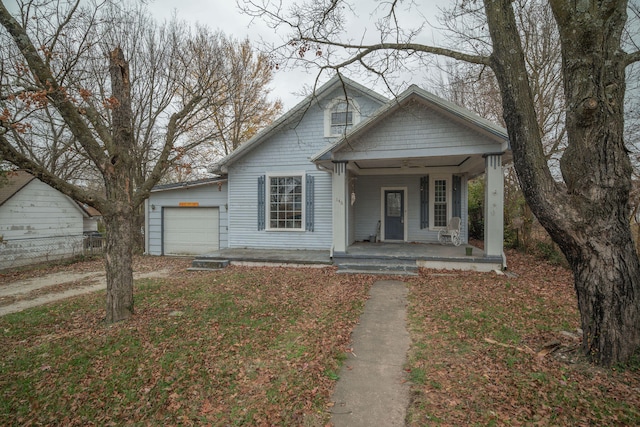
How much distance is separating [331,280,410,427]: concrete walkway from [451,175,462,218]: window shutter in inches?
255

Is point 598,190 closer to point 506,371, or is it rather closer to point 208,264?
point 506,371

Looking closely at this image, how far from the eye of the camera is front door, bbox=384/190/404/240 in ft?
36.7

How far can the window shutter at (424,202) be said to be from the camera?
1080 cm

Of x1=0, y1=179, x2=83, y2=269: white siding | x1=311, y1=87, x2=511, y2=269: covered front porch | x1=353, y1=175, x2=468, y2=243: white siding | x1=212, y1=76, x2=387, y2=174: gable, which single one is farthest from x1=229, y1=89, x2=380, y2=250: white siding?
x1=0, y1=179, x2=83, y2=269: white siding

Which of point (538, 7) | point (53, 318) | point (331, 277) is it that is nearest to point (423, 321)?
point (331, 277)

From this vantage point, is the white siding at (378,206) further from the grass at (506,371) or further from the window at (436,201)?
the grass at (506,371)

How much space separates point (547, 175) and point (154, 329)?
5393mm

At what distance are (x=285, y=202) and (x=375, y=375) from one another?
8.00 m

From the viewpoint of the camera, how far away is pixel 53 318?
523cm

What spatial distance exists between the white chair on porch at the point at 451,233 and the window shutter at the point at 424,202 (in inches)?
25.2

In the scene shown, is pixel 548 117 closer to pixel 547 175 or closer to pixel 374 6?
pixel 374 6

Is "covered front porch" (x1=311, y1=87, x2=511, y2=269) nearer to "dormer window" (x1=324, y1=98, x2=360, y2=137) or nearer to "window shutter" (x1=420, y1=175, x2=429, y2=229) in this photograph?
"window shutter" (x1=420, y1=175, x2=429, y2=229)

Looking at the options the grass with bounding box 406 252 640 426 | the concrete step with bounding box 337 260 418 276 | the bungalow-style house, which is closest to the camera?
the grass with bounding box 406 252 640 426

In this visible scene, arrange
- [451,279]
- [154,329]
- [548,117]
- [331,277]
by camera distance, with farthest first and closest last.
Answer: [548,117], [331,277], [451,279], [154,329]
